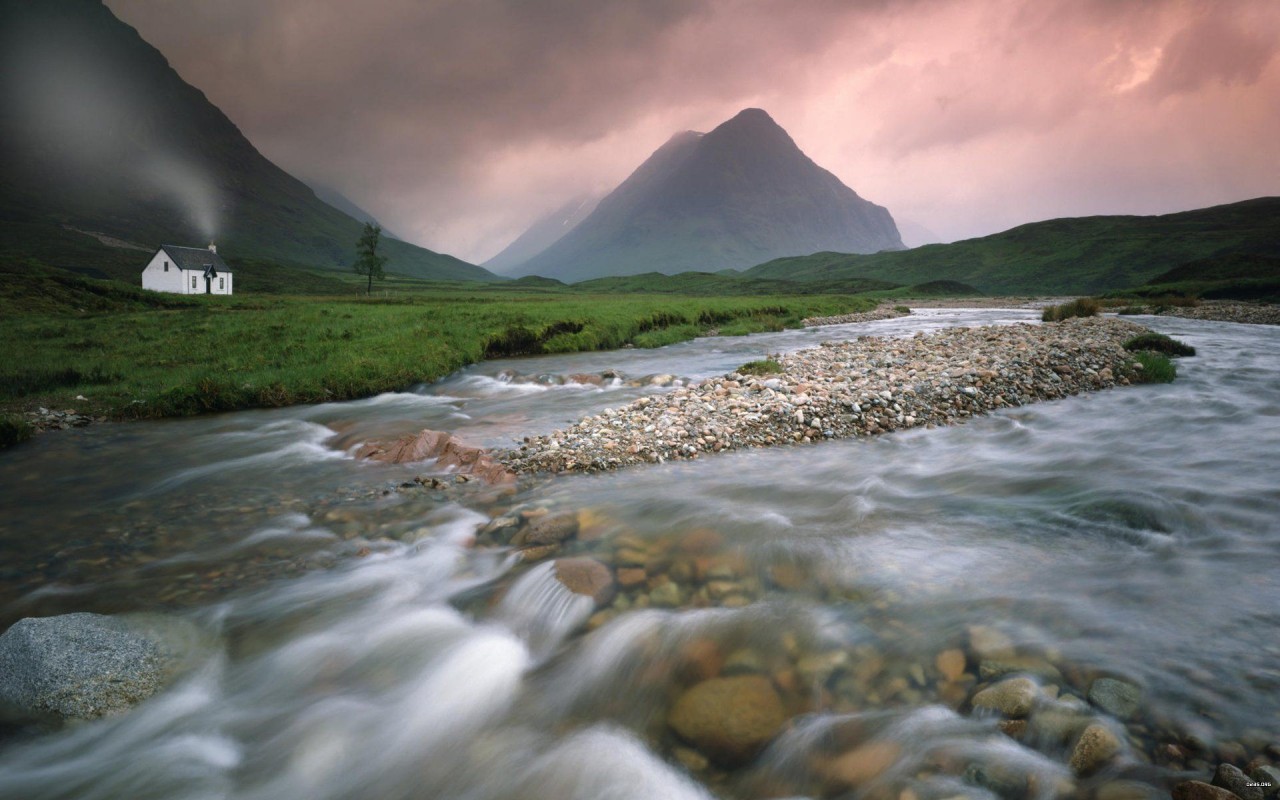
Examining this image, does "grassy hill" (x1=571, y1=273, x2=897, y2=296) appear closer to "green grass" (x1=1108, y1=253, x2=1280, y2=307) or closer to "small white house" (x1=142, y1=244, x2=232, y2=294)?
"green grass" (x1=1108, y1=253, x2=1280, y2=307)

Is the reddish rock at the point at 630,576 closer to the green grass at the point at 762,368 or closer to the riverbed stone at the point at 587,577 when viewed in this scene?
the riverbed stone at the point at 587,577

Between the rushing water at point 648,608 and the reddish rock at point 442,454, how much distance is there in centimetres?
46

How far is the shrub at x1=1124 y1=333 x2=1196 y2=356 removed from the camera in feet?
61.3

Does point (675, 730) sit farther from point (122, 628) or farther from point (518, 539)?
point (122, 628)

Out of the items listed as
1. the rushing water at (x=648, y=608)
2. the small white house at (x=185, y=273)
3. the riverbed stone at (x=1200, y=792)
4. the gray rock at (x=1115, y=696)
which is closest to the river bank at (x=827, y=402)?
the rushing water at (x=648, y=608)

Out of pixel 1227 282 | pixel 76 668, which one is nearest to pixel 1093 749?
pixel 76 668

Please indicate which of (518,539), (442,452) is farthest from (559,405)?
(518,539)

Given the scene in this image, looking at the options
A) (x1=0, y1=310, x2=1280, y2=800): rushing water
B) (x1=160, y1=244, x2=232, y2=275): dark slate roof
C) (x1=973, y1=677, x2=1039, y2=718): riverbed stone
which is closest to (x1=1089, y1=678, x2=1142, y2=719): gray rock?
(x1=0, y1=310, x2=1280, y2=800): rushing water

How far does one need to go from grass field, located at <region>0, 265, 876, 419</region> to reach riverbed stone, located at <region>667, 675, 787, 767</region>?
15.7 meters

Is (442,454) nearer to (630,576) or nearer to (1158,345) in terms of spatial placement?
(630,576)

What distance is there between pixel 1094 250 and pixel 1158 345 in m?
173

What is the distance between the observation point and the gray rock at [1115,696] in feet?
12.5

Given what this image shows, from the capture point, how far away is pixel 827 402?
12.1 m

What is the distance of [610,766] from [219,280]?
119410 millimetres
